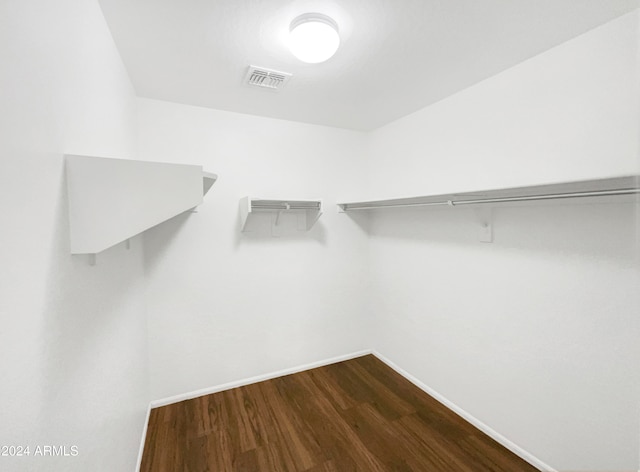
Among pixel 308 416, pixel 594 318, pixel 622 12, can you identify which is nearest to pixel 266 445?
pixel 308 416

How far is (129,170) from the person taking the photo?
94 cm

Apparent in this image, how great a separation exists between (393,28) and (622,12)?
101cm

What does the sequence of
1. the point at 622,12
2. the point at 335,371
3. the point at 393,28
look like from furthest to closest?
1. the point at 335,371
2. the point at 393,28
3. the point at 622,12

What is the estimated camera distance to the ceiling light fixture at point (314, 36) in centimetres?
127

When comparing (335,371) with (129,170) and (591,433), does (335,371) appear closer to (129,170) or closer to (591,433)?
(591,433)

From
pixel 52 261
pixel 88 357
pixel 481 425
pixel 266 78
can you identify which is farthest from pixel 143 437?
pixel 266 78

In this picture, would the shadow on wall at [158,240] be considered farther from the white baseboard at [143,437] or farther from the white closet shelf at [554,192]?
the white closet shelf at [554,192]

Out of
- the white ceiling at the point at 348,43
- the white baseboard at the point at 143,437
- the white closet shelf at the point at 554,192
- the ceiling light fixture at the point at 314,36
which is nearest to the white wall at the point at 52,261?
the white ceiling at the point at 348,43

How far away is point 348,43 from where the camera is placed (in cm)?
147

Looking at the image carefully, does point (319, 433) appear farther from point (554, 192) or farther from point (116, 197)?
point (554, 192)

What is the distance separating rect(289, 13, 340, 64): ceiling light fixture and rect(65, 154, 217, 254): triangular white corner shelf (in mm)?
837

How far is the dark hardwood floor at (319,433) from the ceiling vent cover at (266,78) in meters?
2.37

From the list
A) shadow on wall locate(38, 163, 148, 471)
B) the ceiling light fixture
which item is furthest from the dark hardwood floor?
the ceiling light fixture

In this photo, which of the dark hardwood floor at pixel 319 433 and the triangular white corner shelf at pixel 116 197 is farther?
the dark hardwood floor at pixel 319 433
